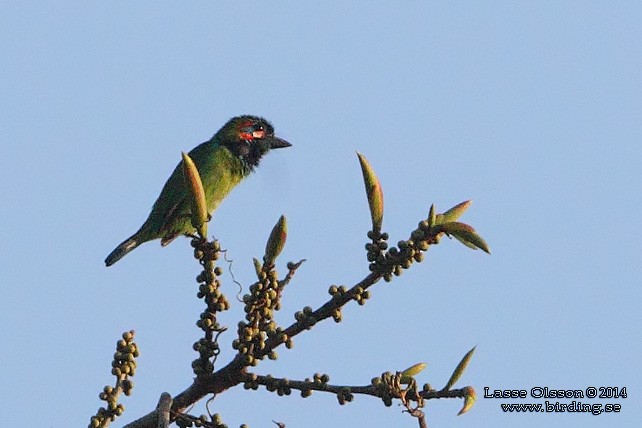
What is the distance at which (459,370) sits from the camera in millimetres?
2379

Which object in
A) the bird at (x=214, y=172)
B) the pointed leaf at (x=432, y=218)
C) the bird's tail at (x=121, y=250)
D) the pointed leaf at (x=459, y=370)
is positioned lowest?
the pointed leaf at (x=459, y=370)

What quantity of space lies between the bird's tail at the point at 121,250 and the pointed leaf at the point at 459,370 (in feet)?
14.7

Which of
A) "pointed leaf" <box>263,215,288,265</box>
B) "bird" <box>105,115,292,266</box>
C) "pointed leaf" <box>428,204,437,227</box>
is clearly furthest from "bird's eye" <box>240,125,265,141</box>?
"pointed leaf" <box>428,204,437,227</box>

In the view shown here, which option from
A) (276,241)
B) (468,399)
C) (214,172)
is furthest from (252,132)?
(468,399)

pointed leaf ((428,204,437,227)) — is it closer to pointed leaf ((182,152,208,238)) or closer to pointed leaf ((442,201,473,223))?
pointed leaf ((442,201,473,223))

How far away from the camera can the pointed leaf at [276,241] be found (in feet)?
8.23

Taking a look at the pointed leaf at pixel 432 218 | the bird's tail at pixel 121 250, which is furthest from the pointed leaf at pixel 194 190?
the bird's tail at pixel 121 250

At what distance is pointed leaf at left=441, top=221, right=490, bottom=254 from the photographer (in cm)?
238

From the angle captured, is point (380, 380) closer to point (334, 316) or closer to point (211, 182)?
point (334, 316)

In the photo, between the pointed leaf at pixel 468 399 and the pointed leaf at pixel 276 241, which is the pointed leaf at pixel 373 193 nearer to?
the pointed leaf at pixel 276 241

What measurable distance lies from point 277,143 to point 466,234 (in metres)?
5.44

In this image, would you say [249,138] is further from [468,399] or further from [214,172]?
[468,399]

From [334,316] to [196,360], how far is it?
1.20 ft

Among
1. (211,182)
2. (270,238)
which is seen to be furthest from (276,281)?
(211,182)
